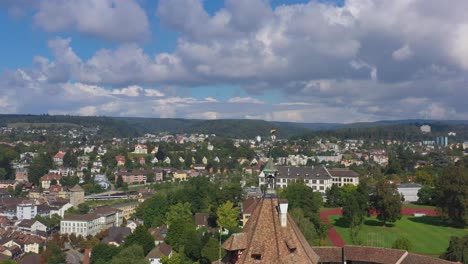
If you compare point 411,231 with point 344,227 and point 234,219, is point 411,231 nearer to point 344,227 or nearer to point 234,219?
point 344,227

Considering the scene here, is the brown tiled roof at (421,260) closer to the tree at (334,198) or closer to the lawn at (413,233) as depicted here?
the lawn at (413,233)

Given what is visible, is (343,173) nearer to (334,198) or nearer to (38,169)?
(334,198)

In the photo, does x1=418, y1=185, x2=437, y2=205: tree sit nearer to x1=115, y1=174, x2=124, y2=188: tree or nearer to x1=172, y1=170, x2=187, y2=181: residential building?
x1=115, y1=174, x2=124, y2=188: tree

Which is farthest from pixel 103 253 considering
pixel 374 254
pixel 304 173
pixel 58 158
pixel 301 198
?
pixel 58 158

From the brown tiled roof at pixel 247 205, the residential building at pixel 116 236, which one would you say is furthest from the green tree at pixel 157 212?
the brown tiled roof at pixel 247 205

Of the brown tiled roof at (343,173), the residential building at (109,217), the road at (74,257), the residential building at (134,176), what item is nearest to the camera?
the road at (74,257)

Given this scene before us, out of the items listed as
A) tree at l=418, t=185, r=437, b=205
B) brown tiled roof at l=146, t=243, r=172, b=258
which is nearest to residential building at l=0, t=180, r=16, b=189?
brown tiled roof at l=146, t=243, r=172, b=258
